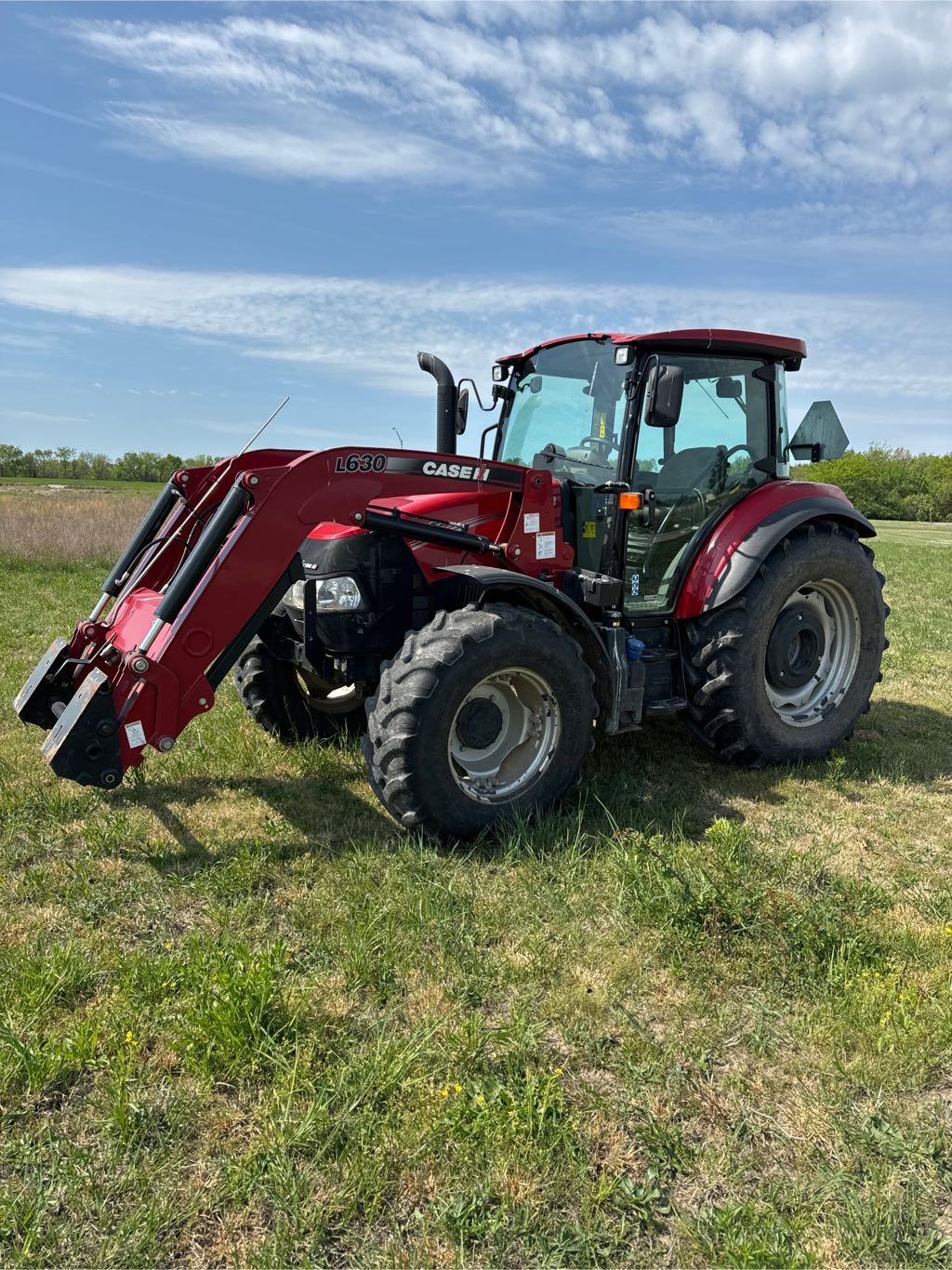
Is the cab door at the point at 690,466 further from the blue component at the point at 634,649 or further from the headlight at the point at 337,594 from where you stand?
the headlight at the point at 337,594

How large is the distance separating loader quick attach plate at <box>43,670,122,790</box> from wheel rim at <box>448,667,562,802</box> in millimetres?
1494

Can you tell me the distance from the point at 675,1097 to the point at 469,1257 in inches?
32.0

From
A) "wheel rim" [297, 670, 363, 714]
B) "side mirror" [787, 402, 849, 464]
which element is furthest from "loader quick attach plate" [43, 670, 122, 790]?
"side mirror" [787, 402, 849, 464]

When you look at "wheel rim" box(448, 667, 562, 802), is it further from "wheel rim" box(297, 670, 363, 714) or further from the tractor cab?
"wheel rim" box(297, 670, 363, 714)

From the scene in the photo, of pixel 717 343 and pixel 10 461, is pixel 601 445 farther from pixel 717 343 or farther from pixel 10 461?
pixel 10 461

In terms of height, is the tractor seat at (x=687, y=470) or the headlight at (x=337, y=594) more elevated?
the tractor seat at (x=687, y=470)

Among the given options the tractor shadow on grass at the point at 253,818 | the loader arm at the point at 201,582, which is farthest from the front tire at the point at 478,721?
the loader arm at the point at 201,582

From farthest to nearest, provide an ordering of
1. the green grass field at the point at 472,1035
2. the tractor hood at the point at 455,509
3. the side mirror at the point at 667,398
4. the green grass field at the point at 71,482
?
the green grass field at the point at 71,482 → the tractor hood at the point at 455,509 → the side mirror at the point at 667,398 → the green grass field at the point at 472,1035

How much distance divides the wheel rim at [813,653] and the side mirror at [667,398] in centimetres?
155

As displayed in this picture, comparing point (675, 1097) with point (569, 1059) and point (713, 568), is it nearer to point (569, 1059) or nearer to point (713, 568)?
point (569, 1059)

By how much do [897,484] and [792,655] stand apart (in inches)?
2899

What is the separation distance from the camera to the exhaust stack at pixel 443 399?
18.8 feet

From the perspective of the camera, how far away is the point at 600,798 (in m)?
4.79

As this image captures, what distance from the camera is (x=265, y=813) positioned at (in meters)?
4.69
